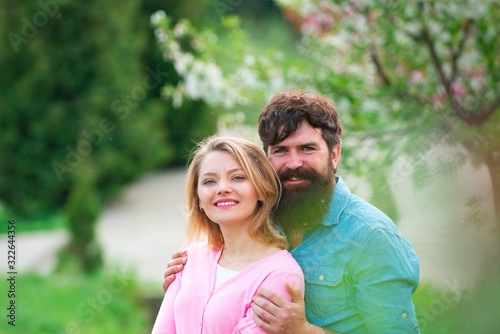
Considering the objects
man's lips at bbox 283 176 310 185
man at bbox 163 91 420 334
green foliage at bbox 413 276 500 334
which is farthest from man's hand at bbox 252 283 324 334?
green foliage at bbox 413 276 500 334

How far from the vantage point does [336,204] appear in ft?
6.20

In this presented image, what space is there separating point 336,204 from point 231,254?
0.37 m

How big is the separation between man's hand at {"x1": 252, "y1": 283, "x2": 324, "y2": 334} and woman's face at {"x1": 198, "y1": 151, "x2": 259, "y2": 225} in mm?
260

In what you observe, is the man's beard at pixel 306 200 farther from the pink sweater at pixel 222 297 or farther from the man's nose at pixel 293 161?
the pink sweater at pixel 222 297

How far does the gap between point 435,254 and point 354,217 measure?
122cm

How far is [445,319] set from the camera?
124 inches

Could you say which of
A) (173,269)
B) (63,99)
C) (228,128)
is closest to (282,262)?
(173,269)

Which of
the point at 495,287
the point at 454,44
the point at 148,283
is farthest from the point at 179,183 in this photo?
the point at 495,287

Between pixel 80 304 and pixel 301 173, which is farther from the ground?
pixel 301 173

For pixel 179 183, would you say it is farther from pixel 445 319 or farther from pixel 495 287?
pixel 495 287

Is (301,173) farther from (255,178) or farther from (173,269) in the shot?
(173,269)

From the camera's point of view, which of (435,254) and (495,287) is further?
(435,254)

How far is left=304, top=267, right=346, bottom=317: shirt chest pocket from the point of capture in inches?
68.8

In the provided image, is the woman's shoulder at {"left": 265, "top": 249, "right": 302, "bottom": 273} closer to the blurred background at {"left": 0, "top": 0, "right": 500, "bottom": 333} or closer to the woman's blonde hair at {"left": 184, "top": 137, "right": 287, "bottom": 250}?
the woman's blonde hair at {"left": 184, "top": 137, "right": 287, "bottom": 250}
